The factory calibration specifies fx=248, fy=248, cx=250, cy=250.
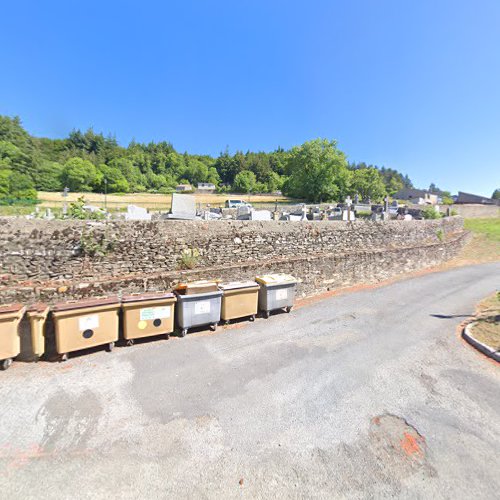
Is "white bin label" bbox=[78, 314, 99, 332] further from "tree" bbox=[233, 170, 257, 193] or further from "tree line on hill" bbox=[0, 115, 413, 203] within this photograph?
"tree" bbox=[233, 170, 257, 193]

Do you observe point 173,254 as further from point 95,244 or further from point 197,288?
point 95,244

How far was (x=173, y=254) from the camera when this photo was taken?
25.4ft

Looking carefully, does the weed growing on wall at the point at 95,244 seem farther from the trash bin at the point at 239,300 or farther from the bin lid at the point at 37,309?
the trash bin at the point at 239,300

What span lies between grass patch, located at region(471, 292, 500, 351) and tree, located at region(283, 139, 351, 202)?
136 ft

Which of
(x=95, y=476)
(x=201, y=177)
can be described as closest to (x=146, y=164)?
(x=201, y=177)

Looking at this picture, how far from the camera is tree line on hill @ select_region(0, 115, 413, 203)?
152ft

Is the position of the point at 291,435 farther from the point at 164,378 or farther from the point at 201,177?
the point at 201,177

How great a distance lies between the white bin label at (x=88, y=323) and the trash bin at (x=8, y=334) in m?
1.02

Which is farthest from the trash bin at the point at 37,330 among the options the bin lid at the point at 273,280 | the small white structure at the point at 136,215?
the small white structure at the point at 136,215

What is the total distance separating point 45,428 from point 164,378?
1.77 m

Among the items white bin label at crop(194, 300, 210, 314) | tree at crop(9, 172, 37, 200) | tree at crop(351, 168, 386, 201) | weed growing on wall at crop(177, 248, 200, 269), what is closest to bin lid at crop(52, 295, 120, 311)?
white bin label at crop(194, 300, 210, 314)

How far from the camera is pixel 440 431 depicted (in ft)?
12.3

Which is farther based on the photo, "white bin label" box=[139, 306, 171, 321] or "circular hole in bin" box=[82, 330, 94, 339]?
"white bin label" box=[139, 306, 171, 321]

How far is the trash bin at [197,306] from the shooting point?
20.7 feet
